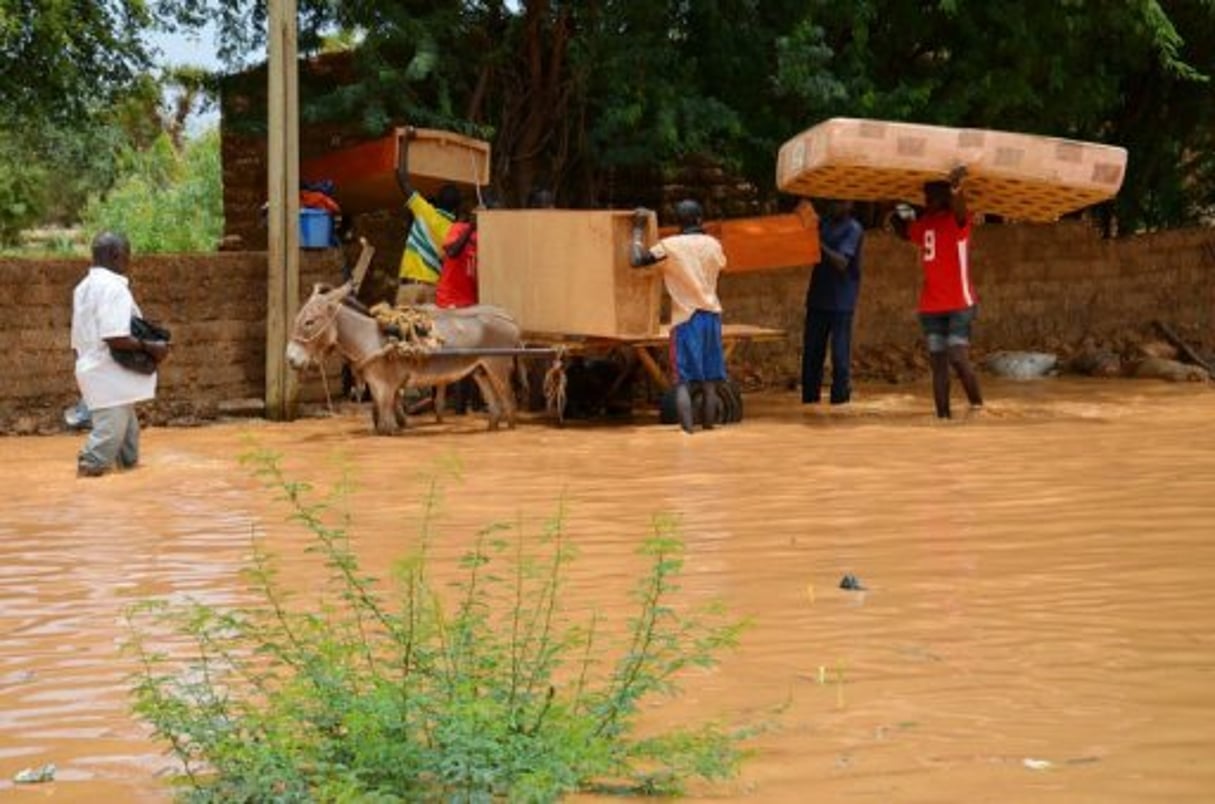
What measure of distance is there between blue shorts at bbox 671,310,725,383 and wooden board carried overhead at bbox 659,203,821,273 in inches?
60.2

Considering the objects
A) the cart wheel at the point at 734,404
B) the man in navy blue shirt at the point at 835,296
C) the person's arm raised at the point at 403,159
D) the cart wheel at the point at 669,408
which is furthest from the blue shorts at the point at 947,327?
the person's arm raised at the point at 403,159

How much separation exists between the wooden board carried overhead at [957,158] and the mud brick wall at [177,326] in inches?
171

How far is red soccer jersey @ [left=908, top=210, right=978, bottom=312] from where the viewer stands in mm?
13383

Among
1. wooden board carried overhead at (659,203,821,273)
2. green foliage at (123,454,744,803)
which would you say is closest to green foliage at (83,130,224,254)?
wooden board carried overhead at (659,203,821,273)

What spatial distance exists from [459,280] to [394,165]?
960mm

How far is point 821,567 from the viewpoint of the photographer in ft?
25.2

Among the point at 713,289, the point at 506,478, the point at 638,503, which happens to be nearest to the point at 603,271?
the point at 713,289

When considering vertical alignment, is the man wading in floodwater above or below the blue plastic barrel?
below

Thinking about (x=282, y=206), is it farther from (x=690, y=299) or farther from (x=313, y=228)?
(x=690, y=299)

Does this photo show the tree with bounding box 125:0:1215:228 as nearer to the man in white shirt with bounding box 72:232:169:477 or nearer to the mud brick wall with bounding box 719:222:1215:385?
the mud brick wall with bounding box 719:222:1215:385

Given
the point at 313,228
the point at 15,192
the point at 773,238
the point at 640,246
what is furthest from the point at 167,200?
the point at 640,246

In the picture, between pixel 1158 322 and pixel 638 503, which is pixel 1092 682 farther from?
pixel 1158 322

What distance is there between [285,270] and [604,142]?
3.41 m

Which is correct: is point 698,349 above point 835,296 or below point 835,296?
below
